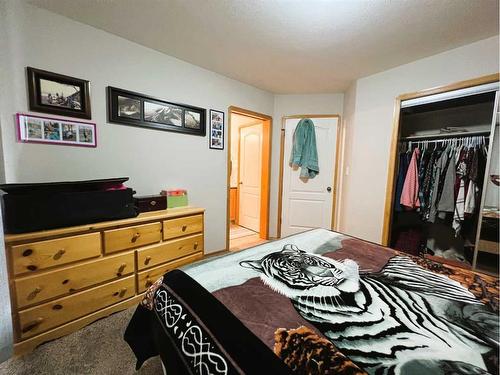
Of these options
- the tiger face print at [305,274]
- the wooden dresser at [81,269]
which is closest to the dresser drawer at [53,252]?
the wooden dresser at [81,269]

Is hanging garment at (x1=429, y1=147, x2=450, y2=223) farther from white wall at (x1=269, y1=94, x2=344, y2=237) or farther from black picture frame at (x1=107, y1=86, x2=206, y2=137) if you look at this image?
black picture frame at (x1=107, y1=86, x2=206, y2=137)

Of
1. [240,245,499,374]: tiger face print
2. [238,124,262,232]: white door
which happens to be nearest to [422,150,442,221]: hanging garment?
[240,245,499,374]: tiger face print

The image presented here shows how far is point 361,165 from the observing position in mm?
2568

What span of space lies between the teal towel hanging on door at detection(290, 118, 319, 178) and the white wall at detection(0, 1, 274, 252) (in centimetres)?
91

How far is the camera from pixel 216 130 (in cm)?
258

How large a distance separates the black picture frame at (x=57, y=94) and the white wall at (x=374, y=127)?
2846 mm

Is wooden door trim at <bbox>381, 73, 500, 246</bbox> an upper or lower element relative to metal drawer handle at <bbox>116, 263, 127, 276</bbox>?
upper

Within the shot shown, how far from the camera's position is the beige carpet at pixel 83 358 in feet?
3.81

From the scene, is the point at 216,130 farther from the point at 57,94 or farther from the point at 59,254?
the point at 59,254

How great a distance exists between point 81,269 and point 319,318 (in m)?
1.55

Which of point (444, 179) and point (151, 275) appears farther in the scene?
point (444, 179)

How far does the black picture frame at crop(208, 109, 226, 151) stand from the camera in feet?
8.29

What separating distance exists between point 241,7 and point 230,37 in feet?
1.21

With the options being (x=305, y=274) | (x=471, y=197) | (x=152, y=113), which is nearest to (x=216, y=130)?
(x=152, y=113)
